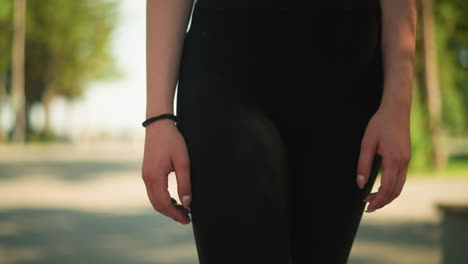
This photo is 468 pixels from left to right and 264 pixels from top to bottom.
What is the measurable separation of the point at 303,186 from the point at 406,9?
0.50m

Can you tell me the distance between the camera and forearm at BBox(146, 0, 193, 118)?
122 cm

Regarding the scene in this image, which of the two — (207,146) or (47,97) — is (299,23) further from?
(47,97)

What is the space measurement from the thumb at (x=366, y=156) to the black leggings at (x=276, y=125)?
0.03 meters

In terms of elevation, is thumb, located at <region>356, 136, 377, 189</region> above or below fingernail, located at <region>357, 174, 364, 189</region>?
above

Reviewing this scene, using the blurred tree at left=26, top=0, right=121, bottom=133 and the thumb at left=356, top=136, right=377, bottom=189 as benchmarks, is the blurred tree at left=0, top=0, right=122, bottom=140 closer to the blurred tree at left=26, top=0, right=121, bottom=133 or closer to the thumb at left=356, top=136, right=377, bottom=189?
the blurred tree at left=26, top=0, right=121, bottom=133

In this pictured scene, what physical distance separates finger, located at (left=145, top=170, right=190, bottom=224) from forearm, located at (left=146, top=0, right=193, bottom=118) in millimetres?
158

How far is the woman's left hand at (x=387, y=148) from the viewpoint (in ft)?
3.80

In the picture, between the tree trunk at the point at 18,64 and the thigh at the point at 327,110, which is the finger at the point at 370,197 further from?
the tree trunk at the point at 18,64

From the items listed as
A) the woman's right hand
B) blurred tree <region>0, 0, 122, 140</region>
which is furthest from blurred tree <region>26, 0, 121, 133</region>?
the woman's right hand

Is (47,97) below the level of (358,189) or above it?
above

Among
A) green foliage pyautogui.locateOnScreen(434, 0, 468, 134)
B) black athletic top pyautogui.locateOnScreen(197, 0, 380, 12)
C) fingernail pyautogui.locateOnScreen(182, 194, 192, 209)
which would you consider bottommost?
fingernail pyautogui.locateOnScreen(182, 194, 192, 209)

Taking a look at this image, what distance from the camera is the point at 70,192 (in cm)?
938

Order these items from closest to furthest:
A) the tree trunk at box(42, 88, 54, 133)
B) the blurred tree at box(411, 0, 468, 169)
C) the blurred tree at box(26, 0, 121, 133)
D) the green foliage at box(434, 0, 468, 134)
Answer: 1. the blurred tree at box(411, 0, 468, 169)
2. the green foliage at box(434, 0, 468, 134)
3. the blurred tree at box(26, 0, 121, 133)
4. the tree trunk at box(42, 88, 54, 133)

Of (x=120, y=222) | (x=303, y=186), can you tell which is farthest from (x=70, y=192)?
(x=303, y=186)
